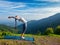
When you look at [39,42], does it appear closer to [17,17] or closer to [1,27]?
[17,17]

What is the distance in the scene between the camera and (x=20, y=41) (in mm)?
10977

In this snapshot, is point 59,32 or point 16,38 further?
point 59,32

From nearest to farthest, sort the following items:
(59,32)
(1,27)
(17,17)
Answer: (17,17), (1,27), (59,32)

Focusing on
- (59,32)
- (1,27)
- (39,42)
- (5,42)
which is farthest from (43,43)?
(59,32)

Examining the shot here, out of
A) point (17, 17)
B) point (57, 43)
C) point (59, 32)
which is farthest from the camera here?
point (59, 32)

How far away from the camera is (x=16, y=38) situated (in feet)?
38.6

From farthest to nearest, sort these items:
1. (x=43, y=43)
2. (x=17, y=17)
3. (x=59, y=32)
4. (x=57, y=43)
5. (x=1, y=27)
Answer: (x=59, y=32), (x=1, y=27), (x=57, y=43), (x=43, y=43), (x=17, y=17)

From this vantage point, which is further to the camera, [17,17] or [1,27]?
A: [1,27]

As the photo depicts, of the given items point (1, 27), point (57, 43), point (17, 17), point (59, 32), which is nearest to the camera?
point (17, 17)

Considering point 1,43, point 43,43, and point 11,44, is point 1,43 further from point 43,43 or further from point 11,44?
point 43,43

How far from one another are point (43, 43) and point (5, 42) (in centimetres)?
185

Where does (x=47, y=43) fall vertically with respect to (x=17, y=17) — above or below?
below

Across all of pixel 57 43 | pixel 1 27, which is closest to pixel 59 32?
pixel 1 27

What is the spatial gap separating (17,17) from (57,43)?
111 inches
